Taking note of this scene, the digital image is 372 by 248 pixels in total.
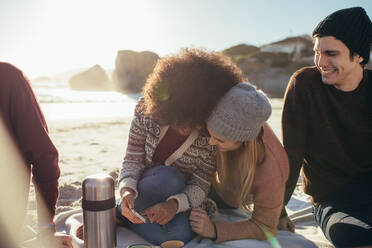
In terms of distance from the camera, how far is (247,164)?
2.07 m

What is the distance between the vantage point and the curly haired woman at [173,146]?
1.87 metres

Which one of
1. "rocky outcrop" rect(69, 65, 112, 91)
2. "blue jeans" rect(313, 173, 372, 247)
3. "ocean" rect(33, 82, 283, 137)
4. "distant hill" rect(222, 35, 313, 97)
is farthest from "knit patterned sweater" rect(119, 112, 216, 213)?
"rocky outcrop" rect(69, 65, 112, 91)

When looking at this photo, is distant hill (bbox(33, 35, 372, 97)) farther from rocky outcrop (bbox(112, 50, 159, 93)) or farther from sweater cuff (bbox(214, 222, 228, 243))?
sweater cuff (bbox(214, 222, 228, 243))

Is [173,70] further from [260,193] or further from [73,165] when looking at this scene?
[73,165]

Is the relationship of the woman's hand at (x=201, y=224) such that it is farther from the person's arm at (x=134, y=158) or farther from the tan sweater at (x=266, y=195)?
the person's arm at (x=134, y=158)

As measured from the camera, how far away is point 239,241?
2.20 m

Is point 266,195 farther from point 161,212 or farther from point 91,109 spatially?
point 91,109

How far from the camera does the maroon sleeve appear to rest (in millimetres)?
1541

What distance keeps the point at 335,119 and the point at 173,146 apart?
1.27 metres

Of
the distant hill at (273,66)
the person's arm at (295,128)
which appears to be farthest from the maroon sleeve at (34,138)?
the distant hill at (273,66)

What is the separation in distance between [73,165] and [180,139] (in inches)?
108

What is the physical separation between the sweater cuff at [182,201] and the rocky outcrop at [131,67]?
183 ft

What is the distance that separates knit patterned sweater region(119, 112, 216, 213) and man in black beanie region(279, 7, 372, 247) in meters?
0.74

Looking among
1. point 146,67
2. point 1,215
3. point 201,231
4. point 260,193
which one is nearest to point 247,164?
point 260,193
